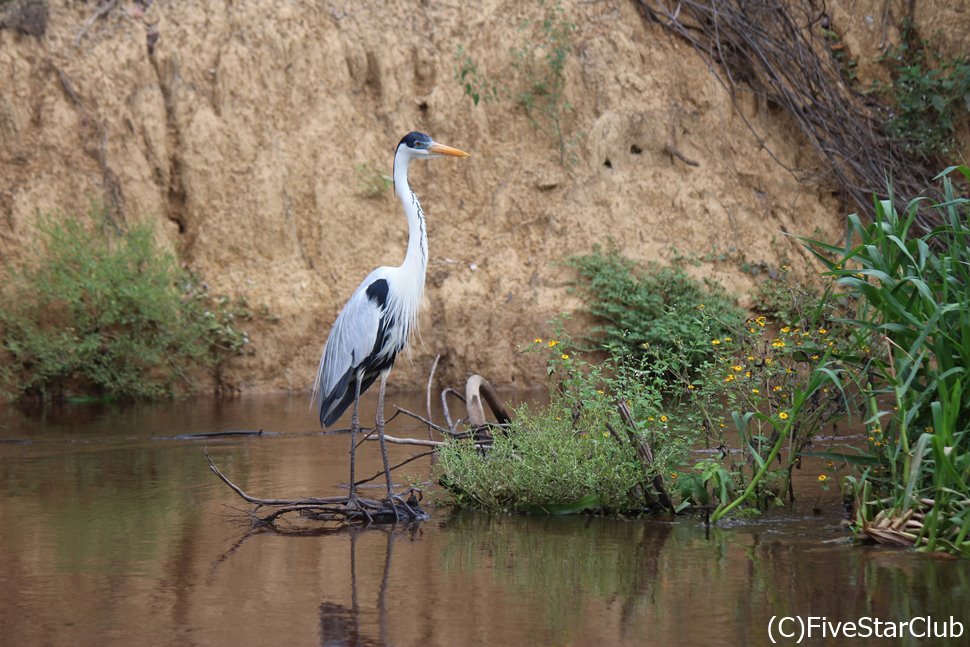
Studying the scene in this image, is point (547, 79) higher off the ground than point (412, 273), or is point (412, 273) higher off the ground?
point (547, 79)

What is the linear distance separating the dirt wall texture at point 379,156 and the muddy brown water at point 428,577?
697cm

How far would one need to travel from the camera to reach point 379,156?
1545 centimetres

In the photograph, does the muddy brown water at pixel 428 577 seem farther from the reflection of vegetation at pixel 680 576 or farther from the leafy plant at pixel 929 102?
the leafy plant at pixel 929 102

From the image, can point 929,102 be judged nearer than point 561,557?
No

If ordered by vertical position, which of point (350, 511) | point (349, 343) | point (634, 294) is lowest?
point (350, 511)

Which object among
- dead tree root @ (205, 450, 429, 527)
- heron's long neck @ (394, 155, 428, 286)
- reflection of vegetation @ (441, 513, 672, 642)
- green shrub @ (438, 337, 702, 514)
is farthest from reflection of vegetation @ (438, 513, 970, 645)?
heron's long neck @ (394, 155, 428, 286)

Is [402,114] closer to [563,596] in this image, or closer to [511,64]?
[511,64]

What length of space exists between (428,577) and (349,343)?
230cm

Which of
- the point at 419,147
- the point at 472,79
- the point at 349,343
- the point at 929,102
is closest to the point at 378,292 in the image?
the point at 349,343

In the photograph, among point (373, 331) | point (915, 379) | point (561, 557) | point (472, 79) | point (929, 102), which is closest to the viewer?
point (561, 557)

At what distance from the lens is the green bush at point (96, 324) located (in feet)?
41.8

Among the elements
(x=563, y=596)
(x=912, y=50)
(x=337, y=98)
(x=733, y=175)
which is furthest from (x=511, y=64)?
(x=563, y=596)

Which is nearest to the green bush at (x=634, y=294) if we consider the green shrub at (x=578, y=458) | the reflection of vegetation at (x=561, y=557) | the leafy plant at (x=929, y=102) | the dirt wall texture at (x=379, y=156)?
the dirt wall texture at (x=379, y=156)

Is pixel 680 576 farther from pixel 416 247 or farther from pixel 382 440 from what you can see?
pixel 416 247
